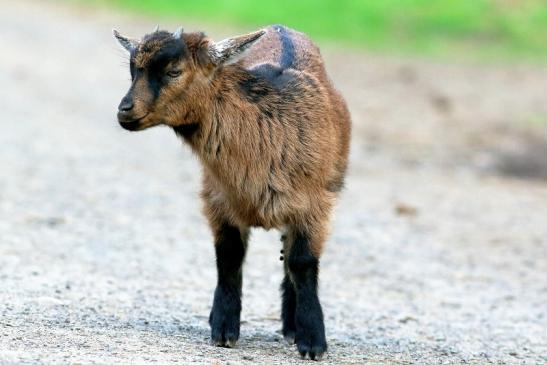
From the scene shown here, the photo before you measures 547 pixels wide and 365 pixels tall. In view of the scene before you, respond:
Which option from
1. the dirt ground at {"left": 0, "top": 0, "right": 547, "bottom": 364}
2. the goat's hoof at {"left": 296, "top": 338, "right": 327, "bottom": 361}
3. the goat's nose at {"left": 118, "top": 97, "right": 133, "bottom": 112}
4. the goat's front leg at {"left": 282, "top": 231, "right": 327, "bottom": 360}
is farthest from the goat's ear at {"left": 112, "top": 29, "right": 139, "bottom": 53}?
the goat's hoof at {"left": 296, "top": 338, "right": 327, "bottom": 361}

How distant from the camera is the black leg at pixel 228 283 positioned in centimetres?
845

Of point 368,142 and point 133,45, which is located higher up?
point 368,142

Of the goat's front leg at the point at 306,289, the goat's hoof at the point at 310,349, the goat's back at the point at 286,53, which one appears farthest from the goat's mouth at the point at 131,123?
the goat's hoof at the point at 310,349

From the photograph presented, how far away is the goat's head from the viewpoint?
310 inches

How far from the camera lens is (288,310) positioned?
9.02m

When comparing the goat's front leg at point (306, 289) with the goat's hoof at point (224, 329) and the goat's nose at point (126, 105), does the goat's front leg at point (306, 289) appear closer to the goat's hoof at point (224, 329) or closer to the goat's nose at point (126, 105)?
the goat's hoof at point (224, 329)

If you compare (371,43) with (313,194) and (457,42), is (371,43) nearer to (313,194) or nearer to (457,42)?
(457,42)

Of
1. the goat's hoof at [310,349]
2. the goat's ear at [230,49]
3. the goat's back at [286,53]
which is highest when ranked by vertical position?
the goat's back at [286,53]

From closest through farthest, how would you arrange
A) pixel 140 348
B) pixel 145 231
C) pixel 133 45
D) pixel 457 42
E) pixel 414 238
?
pixel 140 348
pixel 133 45
pixel 145 231
pixel 414 238
pixel 457 42

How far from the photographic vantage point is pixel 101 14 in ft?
115

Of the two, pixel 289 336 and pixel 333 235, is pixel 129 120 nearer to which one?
pixel 289 336

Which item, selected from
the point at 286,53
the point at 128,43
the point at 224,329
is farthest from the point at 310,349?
the point at 128,43

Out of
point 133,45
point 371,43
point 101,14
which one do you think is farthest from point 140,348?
point 101,14

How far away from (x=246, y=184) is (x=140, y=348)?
1.34m
